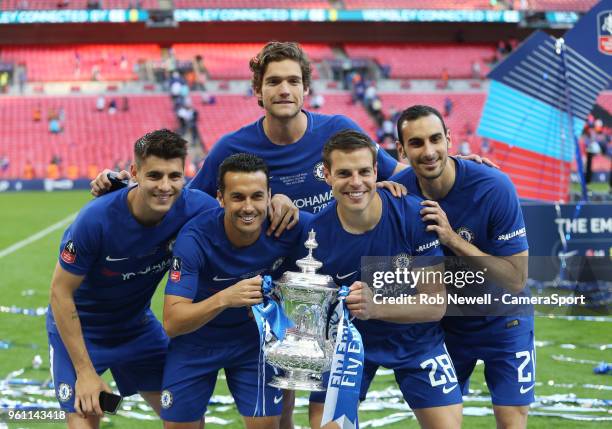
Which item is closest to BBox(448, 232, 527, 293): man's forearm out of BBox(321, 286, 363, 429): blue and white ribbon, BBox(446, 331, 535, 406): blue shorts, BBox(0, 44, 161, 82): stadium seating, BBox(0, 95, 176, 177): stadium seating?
BBox(446, 331, 535, 406): blue shorts

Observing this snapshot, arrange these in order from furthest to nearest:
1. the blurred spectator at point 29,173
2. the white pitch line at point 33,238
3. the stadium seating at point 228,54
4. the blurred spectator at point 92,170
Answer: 1. the stadium seating at point 228,54
2. the blurred spectator at point 92,170
3. the blurred spectator at point 29,173
4. the white pitch line at point 33,238

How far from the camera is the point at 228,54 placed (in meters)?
39.6

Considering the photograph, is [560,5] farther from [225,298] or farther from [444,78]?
[225,298]

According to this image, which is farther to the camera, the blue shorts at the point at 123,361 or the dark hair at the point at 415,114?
the blue shorts at the point at 123,361

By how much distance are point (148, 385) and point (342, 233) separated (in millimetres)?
1534

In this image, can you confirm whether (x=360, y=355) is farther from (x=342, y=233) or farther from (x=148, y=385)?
(x=148, y=385)

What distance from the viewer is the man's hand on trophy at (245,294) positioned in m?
4.08

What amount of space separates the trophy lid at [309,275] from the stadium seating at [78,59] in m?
34.5

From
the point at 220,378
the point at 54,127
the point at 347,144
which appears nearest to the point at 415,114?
the point at 347,144

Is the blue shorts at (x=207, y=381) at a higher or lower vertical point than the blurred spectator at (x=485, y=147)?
lower

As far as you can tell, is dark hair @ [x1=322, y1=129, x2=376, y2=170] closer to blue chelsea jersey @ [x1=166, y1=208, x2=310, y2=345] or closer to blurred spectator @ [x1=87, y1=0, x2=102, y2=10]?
blue chelsea jersey @ [x1=166, y1=208, x2=310, y2=345]

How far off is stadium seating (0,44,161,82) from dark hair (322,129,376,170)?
34243 mm

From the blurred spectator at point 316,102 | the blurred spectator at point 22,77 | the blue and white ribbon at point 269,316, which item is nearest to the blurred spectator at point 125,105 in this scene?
the blurred spectator at point 22,77

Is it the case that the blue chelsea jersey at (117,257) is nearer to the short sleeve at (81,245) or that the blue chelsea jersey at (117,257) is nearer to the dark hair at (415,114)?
the short sleeve at (81,245)
